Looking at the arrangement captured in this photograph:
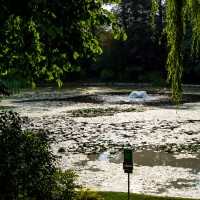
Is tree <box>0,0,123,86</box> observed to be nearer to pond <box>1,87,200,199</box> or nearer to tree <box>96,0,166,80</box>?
pond <box>1,87,200,199</box>

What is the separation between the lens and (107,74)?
46.8 m

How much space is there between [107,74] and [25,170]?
141 feet

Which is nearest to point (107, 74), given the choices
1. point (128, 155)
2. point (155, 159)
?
point (155, 159)

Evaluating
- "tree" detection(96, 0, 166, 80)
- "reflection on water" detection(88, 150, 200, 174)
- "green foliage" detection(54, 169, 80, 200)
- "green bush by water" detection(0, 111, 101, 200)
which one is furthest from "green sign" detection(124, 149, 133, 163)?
"tree" detection(96, 0, 166, 80)

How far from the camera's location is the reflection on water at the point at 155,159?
939cm

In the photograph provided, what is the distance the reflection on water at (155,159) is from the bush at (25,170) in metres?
5.04

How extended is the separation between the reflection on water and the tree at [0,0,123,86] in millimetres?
5005

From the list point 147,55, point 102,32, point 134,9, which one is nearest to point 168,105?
point 147,55

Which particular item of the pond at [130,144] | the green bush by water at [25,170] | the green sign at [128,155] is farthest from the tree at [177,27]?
the green bush by water at [25,170]

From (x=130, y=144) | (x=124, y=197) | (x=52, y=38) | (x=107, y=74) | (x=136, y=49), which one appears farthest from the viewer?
(x=107, y=74)

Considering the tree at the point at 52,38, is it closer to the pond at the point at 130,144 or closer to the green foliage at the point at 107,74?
the pond at the point at 130,144

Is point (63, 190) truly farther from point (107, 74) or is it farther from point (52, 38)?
point (107, 74)

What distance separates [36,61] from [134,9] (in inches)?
1759

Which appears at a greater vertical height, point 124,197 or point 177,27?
point 177,27
